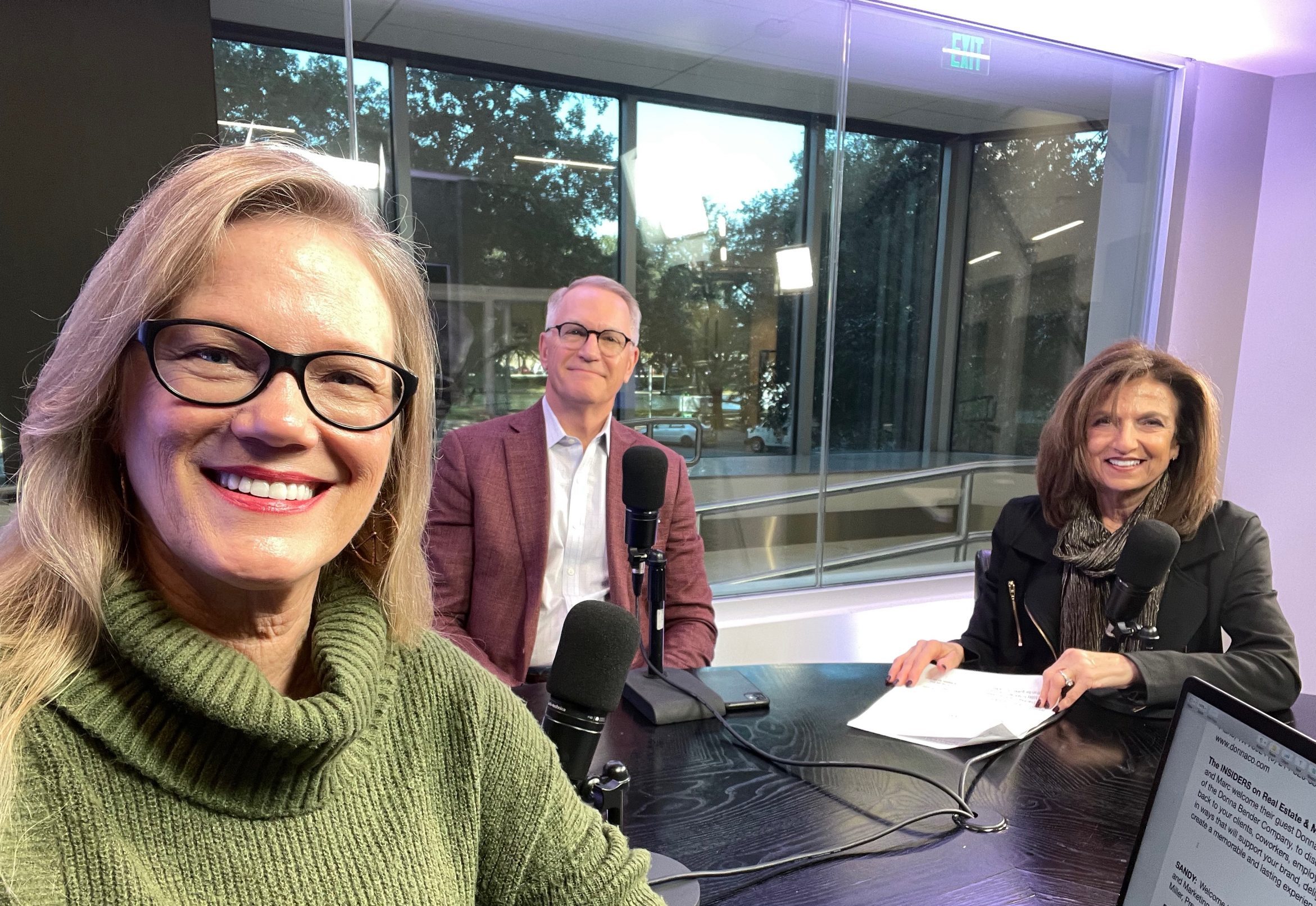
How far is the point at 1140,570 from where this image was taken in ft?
4.86

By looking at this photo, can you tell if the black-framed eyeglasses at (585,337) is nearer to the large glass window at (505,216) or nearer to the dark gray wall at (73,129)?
the dark gray wall at (73,129)

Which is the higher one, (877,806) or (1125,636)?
(1125,636)

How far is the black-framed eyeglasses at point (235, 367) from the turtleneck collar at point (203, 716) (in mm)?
193

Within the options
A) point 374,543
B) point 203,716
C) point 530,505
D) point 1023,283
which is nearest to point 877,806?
point 374,543

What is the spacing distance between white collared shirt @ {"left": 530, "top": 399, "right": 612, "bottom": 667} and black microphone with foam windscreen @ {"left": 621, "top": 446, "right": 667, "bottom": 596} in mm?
849

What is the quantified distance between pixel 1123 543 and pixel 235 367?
2.04 metres

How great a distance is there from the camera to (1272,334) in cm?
431

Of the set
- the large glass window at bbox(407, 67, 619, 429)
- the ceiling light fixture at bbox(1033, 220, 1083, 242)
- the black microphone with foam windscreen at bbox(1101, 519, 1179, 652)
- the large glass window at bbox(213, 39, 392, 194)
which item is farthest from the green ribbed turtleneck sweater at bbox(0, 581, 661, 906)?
the ceiling light fixture at bbox(1033, 220, 1083, 242)

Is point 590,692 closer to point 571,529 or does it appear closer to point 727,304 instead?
point 571,529

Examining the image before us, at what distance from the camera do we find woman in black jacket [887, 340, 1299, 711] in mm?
1916

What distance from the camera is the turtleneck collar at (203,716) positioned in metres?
0.68

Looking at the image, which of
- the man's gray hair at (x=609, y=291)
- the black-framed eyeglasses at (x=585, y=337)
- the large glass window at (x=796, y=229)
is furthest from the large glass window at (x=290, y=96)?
the black-framed eyeglasses at (x=585, y=337)

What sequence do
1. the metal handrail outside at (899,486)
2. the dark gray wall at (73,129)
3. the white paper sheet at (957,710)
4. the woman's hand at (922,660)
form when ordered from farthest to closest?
the metal handrail outside at (899,486)
the dark gray wall at (73,129)
the woman's hand at (922,660)
the white paper sheet at (957,710)

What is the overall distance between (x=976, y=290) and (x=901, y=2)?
5.57 feet
